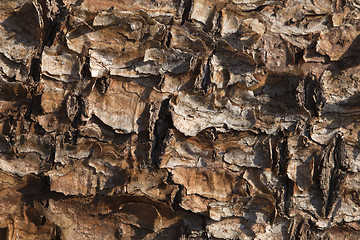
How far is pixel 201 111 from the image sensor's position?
4.92 ft

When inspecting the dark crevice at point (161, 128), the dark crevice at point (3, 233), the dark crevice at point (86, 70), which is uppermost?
the dark crevice at point (86, 70)

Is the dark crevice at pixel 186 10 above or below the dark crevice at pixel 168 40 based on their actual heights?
above

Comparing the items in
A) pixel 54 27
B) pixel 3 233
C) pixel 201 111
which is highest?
pixel 54 27

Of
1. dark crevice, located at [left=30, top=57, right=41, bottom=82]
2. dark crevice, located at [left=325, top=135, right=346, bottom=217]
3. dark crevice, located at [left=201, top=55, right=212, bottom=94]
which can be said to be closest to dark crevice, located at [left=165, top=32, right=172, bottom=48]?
dark crevice, located at [left=201, top=55, right=212, bottom=94]

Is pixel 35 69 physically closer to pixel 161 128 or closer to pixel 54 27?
pixel 54 27

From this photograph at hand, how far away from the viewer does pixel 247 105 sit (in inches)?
59.9

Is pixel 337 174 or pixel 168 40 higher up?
pixel 168 40

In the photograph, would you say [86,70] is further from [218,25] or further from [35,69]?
[218,25]

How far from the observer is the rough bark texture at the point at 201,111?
4.93 feet

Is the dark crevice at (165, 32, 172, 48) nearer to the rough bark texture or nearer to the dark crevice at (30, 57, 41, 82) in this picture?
the rough bark texture

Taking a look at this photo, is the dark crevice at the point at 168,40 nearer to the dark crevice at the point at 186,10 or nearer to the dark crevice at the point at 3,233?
the dark crevice at the point at 186,10

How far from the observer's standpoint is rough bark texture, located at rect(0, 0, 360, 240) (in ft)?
4.93

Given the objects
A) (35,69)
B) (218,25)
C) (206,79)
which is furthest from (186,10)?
(35,69)

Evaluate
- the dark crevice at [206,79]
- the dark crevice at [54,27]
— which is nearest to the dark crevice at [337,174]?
the dark crevice at [206,79]
